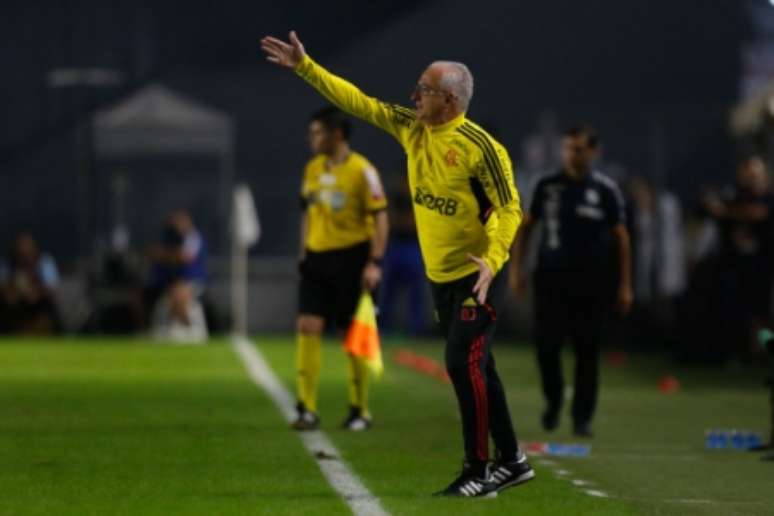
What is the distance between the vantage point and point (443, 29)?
137 feet

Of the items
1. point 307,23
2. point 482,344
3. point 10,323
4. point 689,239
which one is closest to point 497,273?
point 482,344

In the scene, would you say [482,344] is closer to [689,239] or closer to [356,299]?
[356,299]

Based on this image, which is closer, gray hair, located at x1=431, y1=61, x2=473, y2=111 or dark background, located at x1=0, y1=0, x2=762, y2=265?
gray hair, located at x1=431, y1=61, x2=473, y2=111

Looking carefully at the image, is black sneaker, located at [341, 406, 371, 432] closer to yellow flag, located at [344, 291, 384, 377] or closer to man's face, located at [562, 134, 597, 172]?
yellow flag, located at [344, 291, 384, 377]

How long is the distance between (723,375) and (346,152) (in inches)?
336

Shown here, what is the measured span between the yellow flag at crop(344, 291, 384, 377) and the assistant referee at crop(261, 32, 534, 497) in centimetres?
427

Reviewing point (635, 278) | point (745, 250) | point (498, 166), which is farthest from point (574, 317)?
point (635, 278)

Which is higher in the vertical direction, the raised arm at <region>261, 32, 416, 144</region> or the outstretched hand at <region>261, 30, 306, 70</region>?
the outstretched hand at <region>261, 30, 306, 70</region>

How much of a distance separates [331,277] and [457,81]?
16.5 feet

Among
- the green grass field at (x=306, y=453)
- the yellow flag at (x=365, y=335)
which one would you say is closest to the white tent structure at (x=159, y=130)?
the green grass field at (x=306, y=453)

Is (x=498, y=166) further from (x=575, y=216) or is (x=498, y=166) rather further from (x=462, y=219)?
(x=575, y=216)

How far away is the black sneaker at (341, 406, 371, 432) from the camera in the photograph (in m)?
16.0

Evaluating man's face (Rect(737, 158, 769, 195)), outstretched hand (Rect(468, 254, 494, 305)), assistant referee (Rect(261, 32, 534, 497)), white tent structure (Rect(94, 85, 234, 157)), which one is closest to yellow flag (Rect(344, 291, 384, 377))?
→ assistant referee (Rect(261, 32, 534, 497))

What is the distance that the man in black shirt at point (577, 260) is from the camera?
16.3 metres
